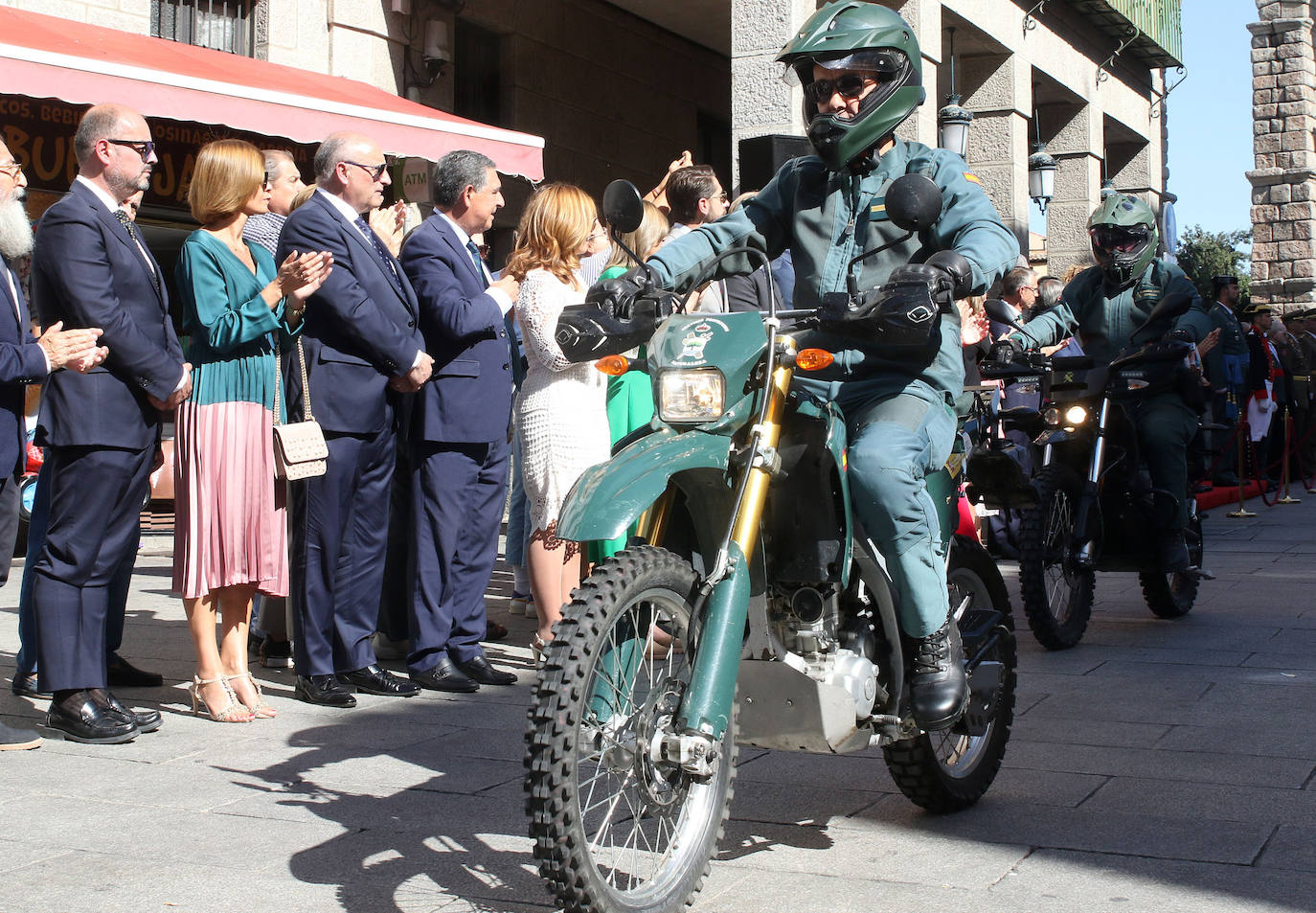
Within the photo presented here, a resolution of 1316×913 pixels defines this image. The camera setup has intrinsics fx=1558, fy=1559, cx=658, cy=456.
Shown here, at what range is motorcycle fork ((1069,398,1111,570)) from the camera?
23.2 feet

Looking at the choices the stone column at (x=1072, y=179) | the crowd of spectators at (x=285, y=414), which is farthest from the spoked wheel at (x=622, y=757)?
the stone column at (x=1072, y=179)

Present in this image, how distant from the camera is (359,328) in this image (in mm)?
5551

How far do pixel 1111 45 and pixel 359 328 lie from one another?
16.9 m

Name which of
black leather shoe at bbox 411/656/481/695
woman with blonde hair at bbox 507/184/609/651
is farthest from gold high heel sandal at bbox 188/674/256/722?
woman with blonde hair at bbox 507/184/609/651

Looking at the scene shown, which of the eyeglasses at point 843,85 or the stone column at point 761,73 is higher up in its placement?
the stone column at point 761,73

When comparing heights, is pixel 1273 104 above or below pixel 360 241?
above


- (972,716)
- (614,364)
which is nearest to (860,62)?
(614,364)

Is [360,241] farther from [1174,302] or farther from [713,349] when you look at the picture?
[1174,302]

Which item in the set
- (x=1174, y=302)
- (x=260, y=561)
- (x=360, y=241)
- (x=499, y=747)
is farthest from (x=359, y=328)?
(x=1174, y=302)

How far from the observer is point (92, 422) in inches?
198

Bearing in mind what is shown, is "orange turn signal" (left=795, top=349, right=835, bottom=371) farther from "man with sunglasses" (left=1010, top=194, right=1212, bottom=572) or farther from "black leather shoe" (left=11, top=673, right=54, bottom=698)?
"man with sunglasses" (left=1010, top=194, right=1212, bottom=572)

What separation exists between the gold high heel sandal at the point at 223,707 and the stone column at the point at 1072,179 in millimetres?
15148

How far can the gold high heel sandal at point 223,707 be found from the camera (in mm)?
5301

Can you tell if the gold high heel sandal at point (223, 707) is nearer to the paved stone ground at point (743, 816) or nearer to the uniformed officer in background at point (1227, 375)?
the paved stone ground at point (743, 816)
